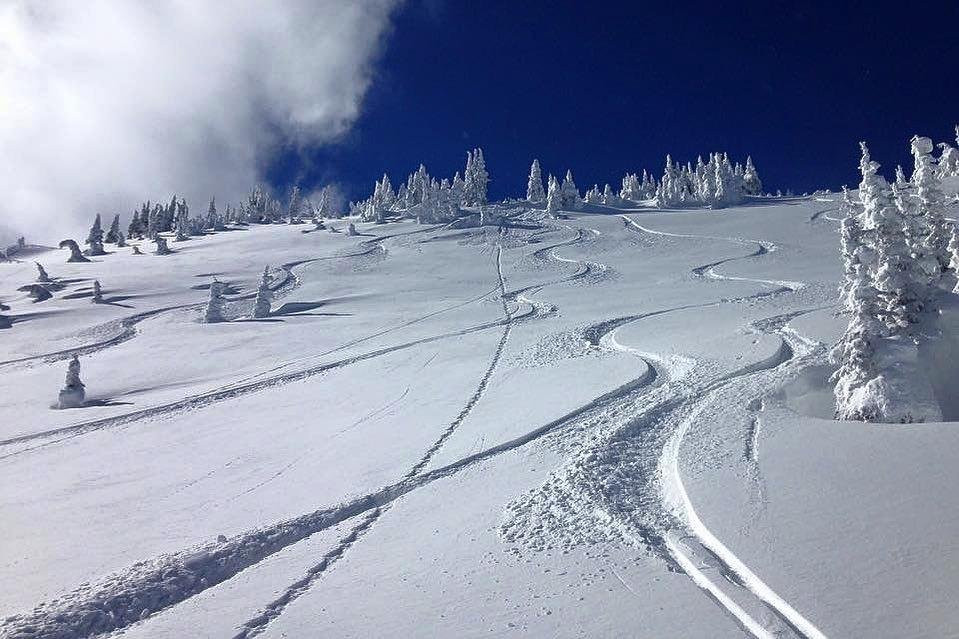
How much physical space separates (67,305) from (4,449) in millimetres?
41785

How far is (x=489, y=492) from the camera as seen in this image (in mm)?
11234

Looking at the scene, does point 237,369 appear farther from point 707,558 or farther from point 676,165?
point 676,165

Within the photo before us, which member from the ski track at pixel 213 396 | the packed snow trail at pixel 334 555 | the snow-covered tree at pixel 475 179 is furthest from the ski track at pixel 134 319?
the snow-covered tree at pixel 475 179

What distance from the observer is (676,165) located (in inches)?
5217

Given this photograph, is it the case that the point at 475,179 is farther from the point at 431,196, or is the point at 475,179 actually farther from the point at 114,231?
the point at 114,231

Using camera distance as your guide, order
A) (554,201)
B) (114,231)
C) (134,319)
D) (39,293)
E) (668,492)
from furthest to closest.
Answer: (114,231), (554,201), (39,293), (134,319), (668,492)

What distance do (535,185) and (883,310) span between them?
115 m

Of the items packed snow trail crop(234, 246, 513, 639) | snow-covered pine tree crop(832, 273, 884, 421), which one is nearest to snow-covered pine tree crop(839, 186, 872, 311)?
snow-covered pine tree crop(832, 273, 884, 421)

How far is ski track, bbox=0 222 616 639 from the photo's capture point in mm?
7520

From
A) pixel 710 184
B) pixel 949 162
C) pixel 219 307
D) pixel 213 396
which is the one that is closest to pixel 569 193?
pixel 710 184

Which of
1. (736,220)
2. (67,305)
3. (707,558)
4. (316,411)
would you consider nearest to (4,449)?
(316,411)

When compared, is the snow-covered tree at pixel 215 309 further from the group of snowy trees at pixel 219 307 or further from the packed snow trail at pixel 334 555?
the packed snow trail at pixel 334 555

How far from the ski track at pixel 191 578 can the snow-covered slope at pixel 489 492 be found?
35 millimetres

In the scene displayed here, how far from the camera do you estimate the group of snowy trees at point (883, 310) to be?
13.2m
